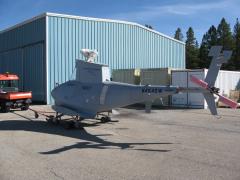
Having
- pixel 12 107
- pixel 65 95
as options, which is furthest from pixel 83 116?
pixel 12 107

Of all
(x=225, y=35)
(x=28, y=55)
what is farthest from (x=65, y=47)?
(x=225, y=35)

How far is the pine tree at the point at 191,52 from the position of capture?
7750 cm

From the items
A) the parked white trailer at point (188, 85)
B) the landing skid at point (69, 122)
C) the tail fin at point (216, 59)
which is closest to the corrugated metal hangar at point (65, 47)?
the parked white trailer at point (188, 85)

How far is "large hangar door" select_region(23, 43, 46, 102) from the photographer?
26891 mm

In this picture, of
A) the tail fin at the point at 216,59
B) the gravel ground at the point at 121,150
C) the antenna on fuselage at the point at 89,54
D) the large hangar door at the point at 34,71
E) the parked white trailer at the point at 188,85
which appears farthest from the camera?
the large hangar door at the point at 34,71

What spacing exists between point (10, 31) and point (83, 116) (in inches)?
805

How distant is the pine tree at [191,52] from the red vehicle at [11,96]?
5735 cm

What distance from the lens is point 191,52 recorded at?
271ft

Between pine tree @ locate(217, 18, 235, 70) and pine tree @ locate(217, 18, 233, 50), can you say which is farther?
pine tree @ locate(217, 18, 233, 50)

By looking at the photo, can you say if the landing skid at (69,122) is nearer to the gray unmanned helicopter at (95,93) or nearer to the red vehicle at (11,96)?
the gray unmanned helicopter at (95,93)

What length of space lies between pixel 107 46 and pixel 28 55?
19.7ft

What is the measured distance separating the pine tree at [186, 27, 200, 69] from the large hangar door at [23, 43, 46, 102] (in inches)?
2041

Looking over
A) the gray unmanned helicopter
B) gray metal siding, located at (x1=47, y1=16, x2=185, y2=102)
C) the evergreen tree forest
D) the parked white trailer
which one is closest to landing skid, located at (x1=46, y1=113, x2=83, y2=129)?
the gray unmanned helicopter

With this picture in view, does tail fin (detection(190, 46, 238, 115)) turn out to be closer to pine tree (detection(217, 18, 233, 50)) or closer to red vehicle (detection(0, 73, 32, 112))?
red vehicle (detection(0, 73, 32, 112))
